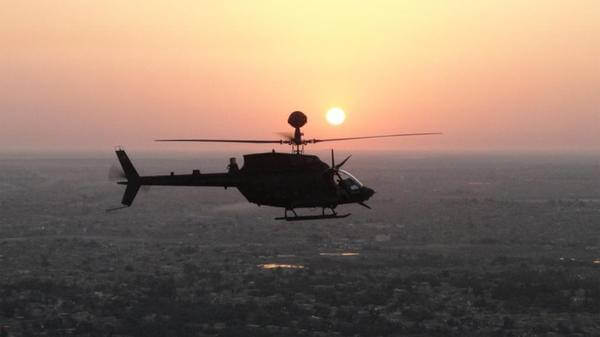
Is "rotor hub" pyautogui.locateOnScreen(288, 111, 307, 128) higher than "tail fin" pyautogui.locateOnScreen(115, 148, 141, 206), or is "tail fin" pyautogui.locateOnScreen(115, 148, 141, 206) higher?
"rotor hub" pyautogui.locateOnScreen(288, 111, 307, 128)

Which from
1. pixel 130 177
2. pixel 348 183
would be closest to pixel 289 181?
pixel 348 183

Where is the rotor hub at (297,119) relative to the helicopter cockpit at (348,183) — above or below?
above

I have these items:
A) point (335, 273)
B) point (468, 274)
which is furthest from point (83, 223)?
point (468, 274)

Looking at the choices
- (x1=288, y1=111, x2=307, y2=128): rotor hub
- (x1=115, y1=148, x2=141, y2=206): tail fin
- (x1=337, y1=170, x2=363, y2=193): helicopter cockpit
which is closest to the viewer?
(x1=288, y1=111, x2=307, y2=128): rotor hub

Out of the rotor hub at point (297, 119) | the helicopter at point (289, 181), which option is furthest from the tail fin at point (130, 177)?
the rotor hub at point (297, 119)

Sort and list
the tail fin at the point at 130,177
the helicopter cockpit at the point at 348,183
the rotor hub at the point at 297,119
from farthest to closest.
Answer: the tail fin at the point at 130,177 < the helicopter cockpit at the point at 348,183 < the rotor hub at the point at 297,119

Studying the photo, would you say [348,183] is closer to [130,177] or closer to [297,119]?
[297,119]

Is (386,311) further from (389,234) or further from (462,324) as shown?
(389,234)

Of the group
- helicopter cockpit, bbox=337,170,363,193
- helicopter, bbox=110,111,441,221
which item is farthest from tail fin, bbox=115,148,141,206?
helicopter cockpit, bbox=337,170,363,193

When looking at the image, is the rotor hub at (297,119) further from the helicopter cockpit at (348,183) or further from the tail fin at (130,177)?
the tail fin at (130,177)

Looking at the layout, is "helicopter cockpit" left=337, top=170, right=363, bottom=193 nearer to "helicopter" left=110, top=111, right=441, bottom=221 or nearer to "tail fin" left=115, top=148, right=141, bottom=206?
"helicopter" left=110, top=111, right=441, bottom=221

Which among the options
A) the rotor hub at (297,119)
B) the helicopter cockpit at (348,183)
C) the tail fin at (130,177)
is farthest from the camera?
the tail fin at (130,177)
